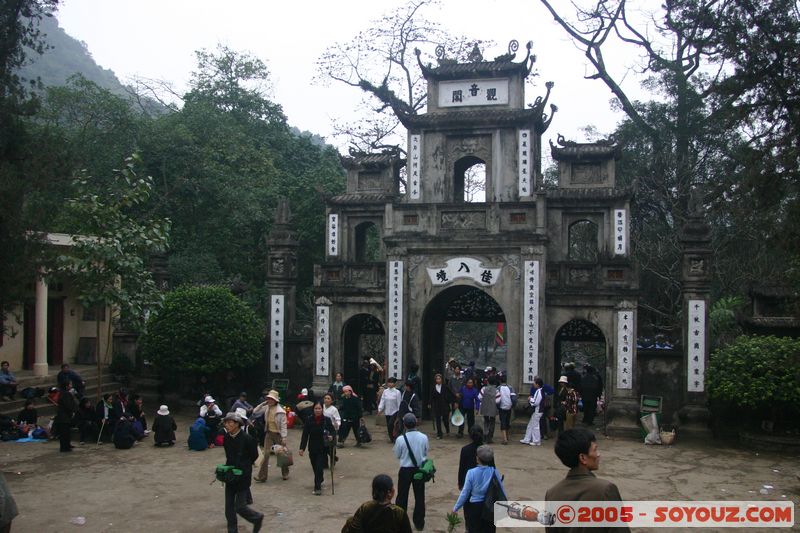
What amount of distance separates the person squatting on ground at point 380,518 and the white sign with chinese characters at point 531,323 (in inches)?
489

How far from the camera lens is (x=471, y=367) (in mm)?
21375

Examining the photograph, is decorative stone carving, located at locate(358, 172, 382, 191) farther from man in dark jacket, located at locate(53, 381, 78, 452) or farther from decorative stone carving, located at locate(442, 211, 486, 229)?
man in dark jacket, located at locate(53, 381, 78, 452)

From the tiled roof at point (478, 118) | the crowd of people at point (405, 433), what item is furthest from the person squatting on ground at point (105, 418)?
the tiled roof at point (478, 118)

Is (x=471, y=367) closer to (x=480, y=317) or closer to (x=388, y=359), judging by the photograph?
(x=480, y=317)

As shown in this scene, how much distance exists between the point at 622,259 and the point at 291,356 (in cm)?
927

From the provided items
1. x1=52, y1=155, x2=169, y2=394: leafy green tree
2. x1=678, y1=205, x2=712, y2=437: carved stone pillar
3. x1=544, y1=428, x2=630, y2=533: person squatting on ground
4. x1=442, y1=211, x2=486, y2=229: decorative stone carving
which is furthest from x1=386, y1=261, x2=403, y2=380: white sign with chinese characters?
x1=544, y1=428, x2=630, y2=533: person squatting on ground

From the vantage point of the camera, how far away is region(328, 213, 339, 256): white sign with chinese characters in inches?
822

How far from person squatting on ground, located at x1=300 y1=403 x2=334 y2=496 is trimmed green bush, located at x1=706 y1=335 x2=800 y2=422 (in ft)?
29.7

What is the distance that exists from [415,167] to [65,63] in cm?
7641

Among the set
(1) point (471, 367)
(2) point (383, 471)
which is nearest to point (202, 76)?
(1) point (471, 367)

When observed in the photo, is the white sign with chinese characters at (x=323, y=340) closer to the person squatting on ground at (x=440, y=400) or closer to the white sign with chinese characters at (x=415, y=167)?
the white sign with chinese characters at (x=415, y=167)

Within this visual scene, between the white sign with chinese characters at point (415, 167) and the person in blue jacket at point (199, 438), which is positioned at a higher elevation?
the white sign with chinese characters at point (415, 167)

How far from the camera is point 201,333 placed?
18.5 m

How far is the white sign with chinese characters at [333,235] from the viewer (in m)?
20.9
